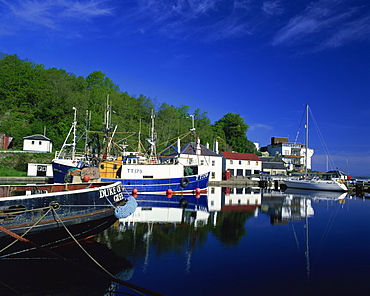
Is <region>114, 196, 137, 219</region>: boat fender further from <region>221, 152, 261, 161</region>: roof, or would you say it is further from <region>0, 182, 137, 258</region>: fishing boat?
<region>221, 152, 261, 161</region>: roof

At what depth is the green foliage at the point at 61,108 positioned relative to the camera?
2125 inches

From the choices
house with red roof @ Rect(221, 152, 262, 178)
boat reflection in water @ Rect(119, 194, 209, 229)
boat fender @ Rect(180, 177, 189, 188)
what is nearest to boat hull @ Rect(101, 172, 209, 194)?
boat fender @ Rect(180, 177, 189, 188)

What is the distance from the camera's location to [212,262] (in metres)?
9.75


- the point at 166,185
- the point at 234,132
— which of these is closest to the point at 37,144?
the point at 166,185

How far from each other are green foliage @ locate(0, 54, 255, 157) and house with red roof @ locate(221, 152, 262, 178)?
9.68 m

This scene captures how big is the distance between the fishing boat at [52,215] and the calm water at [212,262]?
652mm

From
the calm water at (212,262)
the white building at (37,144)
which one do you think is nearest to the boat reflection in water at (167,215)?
the calm water at (212,262)

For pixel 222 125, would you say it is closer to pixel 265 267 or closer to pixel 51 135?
pixel 51 135

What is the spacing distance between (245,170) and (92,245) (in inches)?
2169

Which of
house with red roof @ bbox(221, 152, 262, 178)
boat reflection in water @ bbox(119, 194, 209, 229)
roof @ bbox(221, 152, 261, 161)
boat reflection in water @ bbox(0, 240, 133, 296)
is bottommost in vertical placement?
boat reflection in water @ bbox(0, 240, 133, 296)

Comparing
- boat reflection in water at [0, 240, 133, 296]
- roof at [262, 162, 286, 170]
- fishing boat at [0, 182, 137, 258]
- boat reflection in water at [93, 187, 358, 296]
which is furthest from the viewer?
roof at [262, 162, 286, 170]

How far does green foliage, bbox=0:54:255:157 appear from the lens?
54.0 meters

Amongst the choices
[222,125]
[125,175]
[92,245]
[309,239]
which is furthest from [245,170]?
[92,245]

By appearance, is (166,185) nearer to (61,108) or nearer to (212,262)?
(212,262)
